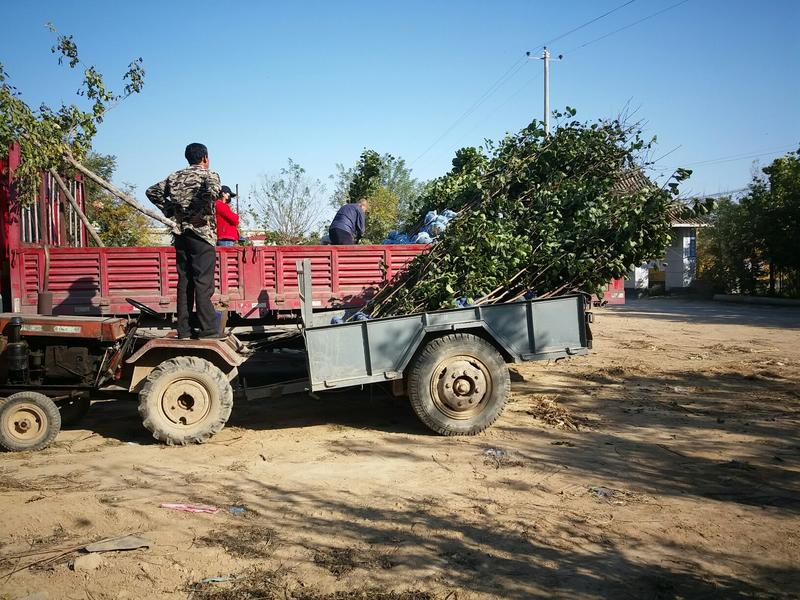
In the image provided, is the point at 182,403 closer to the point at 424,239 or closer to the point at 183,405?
the point at 183,405

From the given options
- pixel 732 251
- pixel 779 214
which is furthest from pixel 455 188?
pixel 732 251

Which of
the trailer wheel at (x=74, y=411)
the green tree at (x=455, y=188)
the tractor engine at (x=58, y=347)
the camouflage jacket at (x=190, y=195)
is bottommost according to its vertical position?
the trailer wheel at (x=74, y=411)

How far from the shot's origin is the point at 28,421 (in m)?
5.78

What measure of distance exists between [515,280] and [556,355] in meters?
0.98

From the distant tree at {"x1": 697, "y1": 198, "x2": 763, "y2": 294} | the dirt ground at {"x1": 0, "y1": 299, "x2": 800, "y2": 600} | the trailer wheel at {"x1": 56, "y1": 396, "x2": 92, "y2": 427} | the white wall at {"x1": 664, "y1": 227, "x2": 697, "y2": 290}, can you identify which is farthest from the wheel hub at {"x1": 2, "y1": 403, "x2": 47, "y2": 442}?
the white wall at {"x1": 664, "y1": 227, "x2": 697, "y2": 290}

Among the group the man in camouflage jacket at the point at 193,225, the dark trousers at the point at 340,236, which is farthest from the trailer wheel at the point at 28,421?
the dark trousers at the point at 340,236

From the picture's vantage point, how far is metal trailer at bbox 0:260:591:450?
586cm

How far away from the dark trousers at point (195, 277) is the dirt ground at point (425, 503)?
1218 mm

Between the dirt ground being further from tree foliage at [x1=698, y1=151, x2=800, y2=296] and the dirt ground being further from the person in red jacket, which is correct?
tree foliage at [x1=698, y1=151, x2=800, y2=296]

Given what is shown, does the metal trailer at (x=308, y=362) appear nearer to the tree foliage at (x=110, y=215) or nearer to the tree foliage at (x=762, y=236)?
the tree foliage at (x=110, y=215)

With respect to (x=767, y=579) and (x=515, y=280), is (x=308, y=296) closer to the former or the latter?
(x=515, y=280)

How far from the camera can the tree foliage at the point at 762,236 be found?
21.5m

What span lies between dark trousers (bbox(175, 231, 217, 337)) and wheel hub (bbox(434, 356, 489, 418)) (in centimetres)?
232

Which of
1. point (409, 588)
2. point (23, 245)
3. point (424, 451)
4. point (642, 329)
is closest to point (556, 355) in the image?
point (424, 451)
